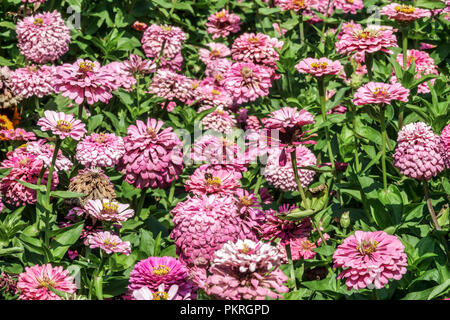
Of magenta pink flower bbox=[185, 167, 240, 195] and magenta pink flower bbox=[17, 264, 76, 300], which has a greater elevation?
magenta pink flower bbox=[185, 167, 240, 195]

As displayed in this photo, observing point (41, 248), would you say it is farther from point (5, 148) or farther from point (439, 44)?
point (439, 44)

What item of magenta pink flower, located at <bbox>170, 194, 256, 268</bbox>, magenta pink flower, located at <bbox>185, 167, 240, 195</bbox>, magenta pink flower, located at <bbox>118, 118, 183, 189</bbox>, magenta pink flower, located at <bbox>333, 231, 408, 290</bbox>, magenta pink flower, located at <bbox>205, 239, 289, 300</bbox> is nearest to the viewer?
magenta pink flower, located at <bbox>205, 239, 289, 300</bbox>

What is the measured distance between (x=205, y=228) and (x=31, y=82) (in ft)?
4.61

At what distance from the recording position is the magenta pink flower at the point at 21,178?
2609mm

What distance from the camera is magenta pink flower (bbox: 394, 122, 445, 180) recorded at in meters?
2.19

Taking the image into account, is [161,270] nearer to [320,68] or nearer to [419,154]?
[419,154]

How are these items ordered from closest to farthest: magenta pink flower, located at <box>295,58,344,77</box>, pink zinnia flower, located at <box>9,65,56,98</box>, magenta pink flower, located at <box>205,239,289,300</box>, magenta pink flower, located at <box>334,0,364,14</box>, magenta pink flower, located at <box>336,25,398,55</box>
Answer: magenta pink flower, located at <box>205,239,289,300</box>, magenta pink flower, located at <box>295,58,344,77</box>, magenta pink flower, located at <box>336,25,398,55</box>, pink zinnia flower, located at <box>9,65,56,98</box>, magenta pink flower, located at <box>334,0,364,14</box>

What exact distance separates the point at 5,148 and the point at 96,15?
46.8 inches

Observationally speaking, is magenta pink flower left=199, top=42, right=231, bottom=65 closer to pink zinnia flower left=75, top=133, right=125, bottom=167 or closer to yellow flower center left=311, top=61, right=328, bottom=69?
yellow flower center left=311, top=61, right=328, bottom=69

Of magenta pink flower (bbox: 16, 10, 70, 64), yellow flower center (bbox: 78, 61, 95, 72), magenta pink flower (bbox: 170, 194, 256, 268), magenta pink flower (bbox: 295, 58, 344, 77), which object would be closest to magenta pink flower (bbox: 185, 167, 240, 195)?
magenta pink flower (bbox: 170, 194, 256, 268)

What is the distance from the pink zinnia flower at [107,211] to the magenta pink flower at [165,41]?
5.22 feet

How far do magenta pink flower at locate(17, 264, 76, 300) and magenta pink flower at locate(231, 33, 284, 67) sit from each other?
175 centimetres

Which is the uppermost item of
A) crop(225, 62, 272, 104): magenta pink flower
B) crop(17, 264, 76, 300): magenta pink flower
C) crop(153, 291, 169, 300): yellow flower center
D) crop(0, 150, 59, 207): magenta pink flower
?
crop(225, 62, 272, 104): magenta pink flower
